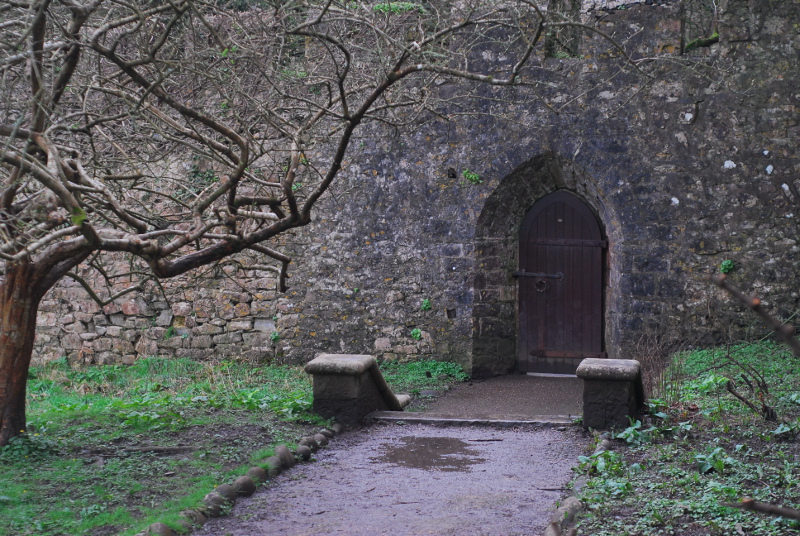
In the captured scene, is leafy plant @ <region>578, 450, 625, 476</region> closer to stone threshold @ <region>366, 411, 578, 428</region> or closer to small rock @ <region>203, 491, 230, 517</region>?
stone threshold @ <region>366, 411, 578, 428</region>

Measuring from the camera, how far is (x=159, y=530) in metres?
3.88

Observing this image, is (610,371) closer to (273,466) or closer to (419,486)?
(419,486)

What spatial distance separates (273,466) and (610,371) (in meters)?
2.73

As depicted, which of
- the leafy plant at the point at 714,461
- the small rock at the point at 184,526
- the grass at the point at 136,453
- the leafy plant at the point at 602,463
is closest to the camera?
the small rock at the point at 184,526

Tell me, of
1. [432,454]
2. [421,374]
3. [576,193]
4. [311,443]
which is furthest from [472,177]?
[311,443]

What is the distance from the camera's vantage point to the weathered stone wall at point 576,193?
9000 mm

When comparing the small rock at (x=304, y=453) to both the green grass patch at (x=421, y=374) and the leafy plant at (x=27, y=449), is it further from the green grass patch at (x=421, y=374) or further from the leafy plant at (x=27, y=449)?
the green grass patch at (x=421, y=374)

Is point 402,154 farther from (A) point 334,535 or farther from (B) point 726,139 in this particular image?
(A) point 334,535

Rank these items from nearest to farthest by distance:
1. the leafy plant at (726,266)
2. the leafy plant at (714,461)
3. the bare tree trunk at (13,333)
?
the leafy plant at (714,461) < the bare tree trunk at (13,333) < the leafy plant at (726,266)

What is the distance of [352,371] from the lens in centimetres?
646

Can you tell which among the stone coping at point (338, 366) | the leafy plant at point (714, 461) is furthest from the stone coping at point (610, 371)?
the stone coping at point (338, 366)

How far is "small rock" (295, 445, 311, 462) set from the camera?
558 centimetres

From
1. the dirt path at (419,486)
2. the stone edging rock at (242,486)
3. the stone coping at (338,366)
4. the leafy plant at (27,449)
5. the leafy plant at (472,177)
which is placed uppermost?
the leafy plant at (472,177)

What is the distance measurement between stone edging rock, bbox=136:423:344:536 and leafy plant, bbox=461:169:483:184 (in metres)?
4.54
